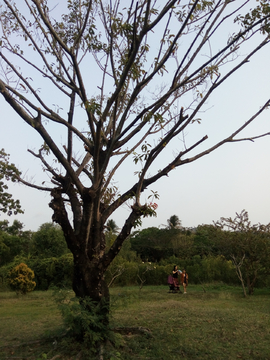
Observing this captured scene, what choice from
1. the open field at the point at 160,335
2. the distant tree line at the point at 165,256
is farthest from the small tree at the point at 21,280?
the open field at the point at 160,335

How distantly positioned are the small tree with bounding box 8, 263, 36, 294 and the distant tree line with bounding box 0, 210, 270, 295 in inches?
56.3

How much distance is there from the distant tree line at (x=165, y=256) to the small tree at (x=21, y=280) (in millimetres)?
1429

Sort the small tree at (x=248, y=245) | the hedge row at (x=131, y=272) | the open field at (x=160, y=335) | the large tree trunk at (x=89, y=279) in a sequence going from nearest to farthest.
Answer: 1. the open field at (x=160, y=335)
2. the large tree trunk at (x=89, y=279)
3. the small tree at (x=248, y=245)
4. the hedge row at (x=131, y=272)

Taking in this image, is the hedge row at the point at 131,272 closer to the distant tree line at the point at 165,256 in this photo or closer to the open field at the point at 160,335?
the distant tree line at the point at 165,256

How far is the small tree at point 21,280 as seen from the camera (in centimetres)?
1382

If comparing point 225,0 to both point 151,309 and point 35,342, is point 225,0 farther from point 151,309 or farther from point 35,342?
point 151,309

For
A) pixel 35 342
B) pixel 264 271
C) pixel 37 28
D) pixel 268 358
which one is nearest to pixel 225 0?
pixel 37 28

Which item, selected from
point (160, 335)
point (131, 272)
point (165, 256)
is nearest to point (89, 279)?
point (160, 335)

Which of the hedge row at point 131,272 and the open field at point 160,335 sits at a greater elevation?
the hedge row at point 131,272

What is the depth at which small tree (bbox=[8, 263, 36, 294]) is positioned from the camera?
13820 mm

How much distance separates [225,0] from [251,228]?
982 centimetres

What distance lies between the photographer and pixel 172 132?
5.02 meters

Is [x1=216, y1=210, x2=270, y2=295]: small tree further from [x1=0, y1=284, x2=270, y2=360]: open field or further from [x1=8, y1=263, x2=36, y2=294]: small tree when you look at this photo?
[x1=8, y1=263, x2=36, y2=294]: small tree

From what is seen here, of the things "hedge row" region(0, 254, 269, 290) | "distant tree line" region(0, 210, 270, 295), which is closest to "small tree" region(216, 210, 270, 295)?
"distant tree line" region(0, 210, 270, 295)
